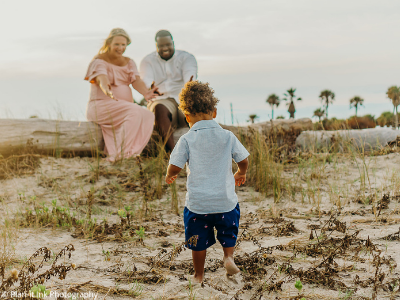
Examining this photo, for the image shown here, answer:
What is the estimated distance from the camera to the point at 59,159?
663 centimetres

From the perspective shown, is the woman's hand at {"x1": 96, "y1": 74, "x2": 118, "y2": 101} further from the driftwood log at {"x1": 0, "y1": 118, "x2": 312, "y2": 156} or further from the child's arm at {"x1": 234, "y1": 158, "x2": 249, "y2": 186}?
the child's arm at {"x1": 234, "y1": 158, "x2": 249, "y2": 186}

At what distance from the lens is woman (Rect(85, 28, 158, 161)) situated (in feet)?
21.1

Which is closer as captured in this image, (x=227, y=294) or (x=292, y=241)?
(x=227, y=294)

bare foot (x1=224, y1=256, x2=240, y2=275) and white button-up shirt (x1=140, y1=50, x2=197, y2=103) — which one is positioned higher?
white button-up shirt (x1=140, y1=50, x2=197, y2=103)

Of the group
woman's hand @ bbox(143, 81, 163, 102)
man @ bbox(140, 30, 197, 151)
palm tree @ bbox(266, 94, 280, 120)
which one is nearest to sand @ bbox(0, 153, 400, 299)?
woman's hand @ bbox(143, 81, 163, 102)

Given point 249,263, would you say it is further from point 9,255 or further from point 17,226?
point 17,226

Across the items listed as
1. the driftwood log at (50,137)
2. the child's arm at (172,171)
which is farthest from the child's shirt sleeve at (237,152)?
the driftwood log at (50,137)

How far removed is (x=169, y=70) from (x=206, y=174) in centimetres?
518

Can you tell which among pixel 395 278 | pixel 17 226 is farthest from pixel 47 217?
pixel 395 278

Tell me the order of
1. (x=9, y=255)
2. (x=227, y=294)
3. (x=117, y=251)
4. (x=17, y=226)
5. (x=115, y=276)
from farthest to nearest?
1. (x=17, y=226)
2. (x=117, y=251)
3. (x=9, y=255)
4. (x=115, y=276)
5. (x=227, y=294)

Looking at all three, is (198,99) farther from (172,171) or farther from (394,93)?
(394,93)

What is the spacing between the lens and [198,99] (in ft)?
7.98

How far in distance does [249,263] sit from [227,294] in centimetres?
42

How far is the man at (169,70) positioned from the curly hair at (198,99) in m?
4.40
